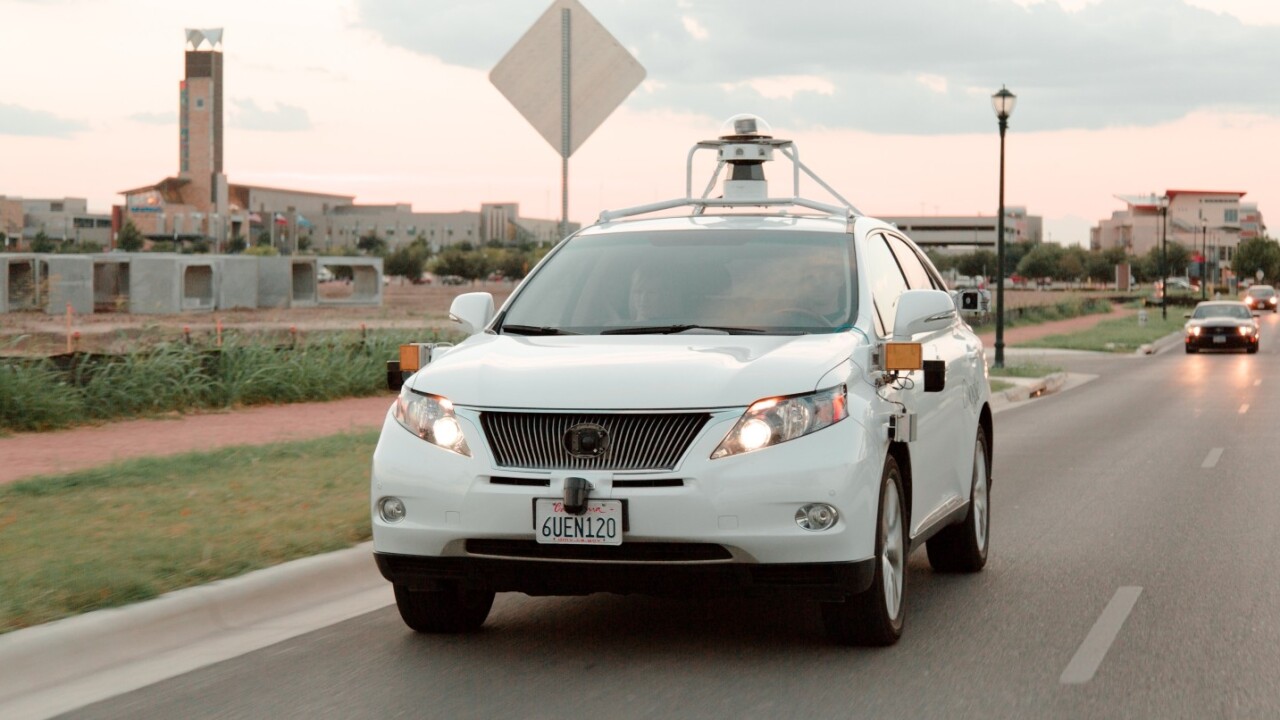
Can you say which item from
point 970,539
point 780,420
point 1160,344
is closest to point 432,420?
point 780,420

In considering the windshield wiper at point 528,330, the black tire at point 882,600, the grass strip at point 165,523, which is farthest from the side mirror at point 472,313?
the black tire at point 882,600

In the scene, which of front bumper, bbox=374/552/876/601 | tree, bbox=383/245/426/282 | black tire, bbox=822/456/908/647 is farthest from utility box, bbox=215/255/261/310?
tree, bbox=383/245/426/282

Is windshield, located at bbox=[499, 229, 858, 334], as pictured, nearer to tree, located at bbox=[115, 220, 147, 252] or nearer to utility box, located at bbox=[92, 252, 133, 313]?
utility box, located at bbox=[92, 252, 133, 313]

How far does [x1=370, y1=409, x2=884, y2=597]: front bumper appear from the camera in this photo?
5914 mm

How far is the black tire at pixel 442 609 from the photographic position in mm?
6863

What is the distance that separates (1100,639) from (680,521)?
A: 2257mm

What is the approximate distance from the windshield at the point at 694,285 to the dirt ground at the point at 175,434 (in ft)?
20.3

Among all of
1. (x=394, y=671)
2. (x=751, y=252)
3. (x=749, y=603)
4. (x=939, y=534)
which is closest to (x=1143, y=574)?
(x=939, y=534)

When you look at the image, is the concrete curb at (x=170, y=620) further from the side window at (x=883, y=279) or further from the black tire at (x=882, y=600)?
the side window at (x=883, y=279)

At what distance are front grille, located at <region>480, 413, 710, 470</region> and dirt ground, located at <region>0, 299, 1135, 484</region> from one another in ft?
23.9

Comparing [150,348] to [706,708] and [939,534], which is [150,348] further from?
[706,708]

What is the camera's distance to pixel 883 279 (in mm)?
7793

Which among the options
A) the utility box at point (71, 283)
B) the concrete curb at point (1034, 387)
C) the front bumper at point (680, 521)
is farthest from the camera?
the utility box at point (71, 283)

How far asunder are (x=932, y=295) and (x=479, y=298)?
2.10 meters
